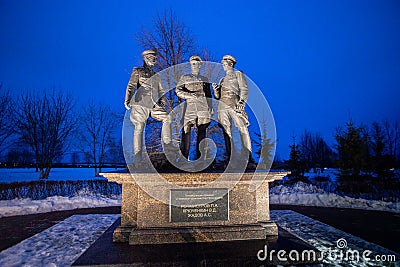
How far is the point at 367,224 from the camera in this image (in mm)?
6617

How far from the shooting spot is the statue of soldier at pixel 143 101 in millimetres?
4961

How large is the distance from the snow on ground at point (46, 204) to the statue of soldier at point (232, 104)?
303 inches

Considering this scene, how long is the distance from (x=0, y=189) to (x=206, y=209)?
402 inches

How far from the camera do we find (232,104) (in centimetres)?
532

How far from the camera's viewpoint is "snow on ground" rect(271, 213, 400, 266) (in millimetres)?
3928

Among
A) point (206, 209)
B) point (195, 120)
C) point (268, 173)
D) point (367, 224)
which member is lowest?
point (367, 224)

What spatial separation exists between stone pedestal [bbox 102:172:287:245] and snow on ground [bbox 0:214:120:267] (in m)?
0.88

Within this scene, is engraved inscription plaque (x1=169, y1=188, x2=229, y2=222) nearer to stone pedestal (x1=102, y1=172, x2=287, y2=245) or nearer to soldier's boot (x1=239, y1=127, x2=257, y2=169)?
stone pedestal (x1=102, y1=172, x2=287, y2=245)

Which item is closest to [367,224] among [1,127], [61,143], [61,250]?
[61,250]

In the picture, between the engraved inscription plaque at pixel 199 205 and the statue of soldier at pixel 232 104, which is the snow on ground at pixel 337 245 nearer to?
the engraved inscription plaque at pixel 199 205

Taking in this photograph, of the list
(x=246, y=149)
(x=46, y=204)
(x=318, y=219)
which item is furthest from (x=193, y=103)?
(x=46, y=204)

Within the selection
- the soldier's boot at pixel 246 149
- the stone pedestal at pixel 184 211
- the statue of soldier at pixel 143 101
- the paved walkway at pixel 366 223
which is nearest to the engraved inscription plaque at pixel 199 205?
the stone pedestal at pixel 184 211

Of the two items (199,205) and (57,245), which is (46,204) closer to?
(57,245)

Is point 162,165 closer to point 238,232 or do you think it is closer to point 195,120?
point 195,120
